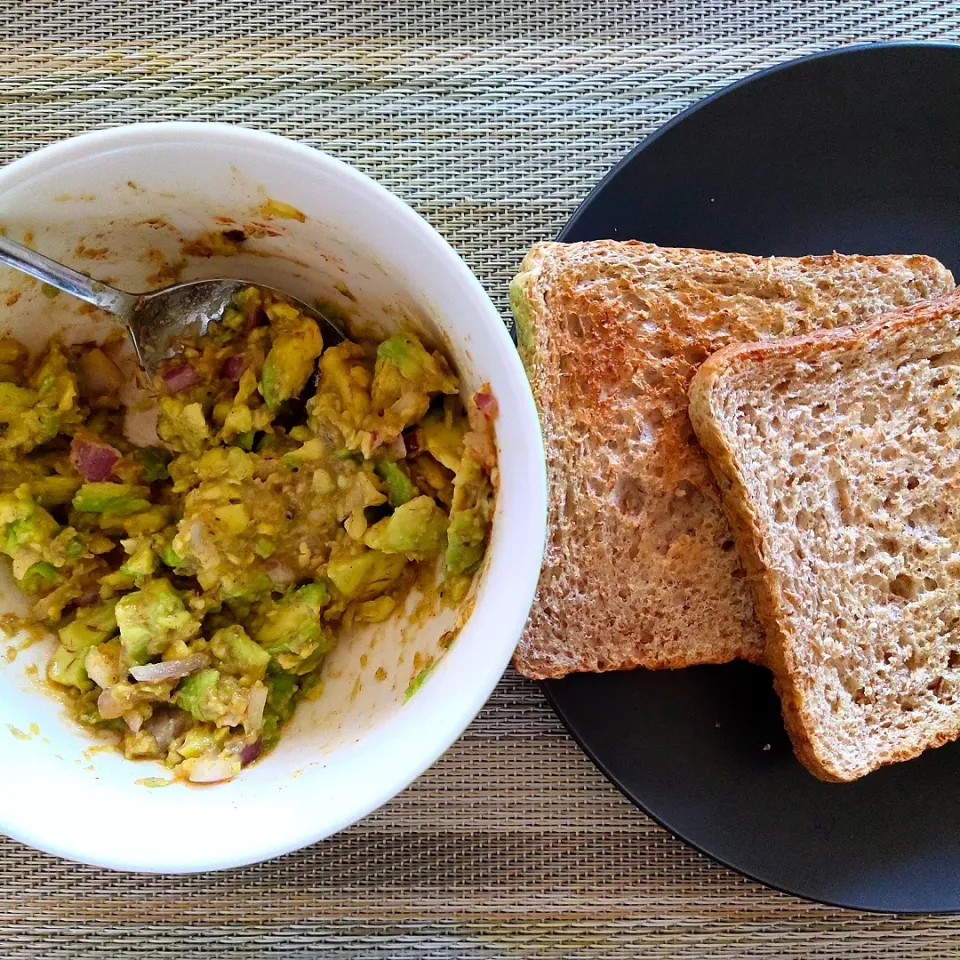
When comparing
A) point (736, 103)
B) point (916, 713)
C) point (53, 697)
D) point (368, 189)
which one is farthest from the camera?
point (916, 713)

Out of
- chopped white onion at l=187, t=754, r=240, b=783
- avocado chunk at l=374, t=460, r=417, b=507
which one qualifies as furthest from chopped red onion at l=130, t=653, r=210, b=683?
avocado chunk at l=374, t=460, r=417, b=507

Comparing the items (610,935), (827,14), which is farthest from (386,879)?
(827,14)

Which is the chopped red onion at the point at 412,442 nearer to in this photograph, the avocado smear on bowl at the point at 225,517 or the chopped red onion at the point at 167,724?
the avocado smear on bowl at the point at 225,517

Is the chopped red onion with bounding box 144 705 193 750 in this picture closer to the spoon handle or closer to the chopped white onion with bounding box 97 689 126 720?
the chopped white onion with bounding box 97 689 126 720

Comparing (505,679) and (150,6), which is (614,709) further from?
(150,6)

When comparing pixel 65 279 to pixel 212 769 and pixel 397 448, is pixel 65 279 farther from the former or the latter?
pixel 212 769
